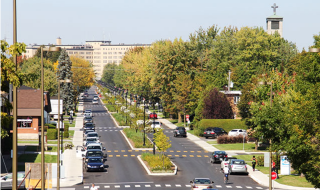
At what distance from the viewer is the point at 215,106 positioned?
288 feet

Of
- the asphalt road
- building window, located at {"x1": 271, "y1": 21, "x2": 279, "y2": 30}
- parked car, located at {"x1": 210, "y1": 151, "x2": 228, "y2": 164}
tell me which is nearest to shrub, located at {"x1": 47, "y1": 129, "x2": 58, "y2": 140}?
the asphalt road

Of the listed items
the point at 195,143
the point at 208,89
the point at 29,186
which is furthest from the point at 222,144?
the point at 29,186

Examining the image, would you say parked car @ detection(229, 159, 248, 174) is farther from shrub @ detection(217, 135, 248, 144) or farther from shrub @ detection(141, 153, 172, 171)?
shrub @ detection(217, 135, 248, 144)

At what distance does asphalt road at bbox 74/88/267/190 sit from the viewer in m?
46.7

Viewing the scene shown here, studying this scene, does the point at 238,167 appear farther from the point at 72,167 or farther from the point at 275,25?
the point at 275,25

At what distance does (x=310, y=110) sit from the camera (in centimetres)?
3428

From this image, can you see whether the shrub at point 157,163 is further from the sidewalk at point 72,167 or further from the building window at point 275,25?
the building window at point 275,25

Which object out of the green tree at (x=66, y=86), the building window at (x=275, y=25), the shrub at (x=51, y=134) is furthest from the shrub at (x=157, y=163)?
the building window at (x=275, y=25)

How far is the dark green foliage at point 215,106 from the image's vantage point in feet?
287

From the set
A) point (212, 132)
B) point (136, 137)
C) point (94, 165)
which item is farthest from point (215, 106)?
point (94, 165)

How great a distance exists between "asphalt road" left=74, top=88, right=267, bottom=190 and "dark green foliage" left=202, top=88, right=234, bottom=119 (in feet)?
34.2

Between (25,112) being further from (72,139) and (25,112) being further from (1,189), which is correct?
(1,189)

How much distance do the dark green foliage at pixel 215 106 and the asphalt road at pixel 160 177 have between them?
10425 millimetres

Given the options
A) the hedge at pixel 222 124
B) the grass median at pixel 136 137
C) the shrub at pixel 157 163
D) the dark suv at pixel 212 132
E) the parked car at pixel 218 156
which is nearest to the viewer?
the shrub at pixel 157 163
